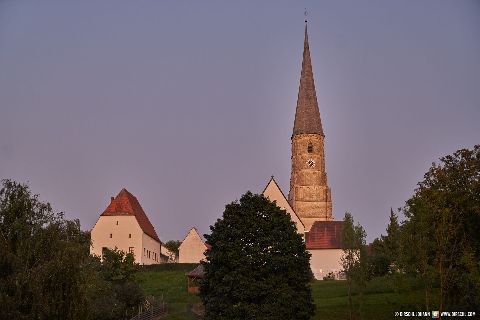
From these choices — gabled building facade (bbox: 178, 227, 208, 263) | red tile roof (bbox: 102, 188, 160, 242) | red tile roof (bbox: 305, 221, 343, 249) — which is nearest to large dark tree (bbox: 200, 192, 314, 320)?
red tile roof (bbox: 305, 221, 343, 249)

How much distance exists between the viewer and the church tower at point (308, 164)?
109062 mm

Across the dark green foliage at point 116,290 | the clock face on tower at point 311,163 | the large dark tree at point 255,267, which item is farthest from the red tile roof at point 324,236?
the large dark tree at point 255,267

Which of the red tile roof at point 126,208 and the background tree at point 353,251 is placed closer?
the background tree at point 353,251

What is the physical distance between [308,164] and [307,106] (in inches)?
437

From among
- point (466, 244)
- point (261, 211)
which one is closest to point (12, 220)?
point (261, 211)

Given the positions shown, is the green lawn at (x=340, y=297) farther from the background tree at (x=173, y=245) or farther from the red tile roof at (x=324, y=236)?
the background tree at (x=173, y=245)

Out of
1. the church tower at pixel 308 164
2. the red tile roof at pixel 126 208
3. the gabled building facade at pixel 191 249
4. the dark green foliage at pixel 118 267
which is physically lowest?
the dark green foliage at pixel 118 267

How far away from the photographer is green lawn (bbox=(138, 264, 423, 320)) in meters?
47.1

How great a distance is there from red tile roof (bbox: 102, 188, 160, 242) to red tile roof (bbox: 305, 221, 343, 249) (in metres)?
21.5

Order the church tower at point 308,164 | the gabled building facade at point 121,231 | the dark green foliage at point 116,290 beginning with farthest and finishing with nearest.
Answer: the church tower at point 308,164 < the gabled building facade at point 121,231 < the dark green foliage at point 116,290

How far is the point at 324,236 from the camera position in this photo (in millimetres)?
83688

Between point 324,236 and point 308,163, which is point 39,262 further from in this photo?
point 308,163

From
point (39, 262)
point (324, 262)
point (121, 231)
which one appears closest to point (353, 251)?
point (39, 262)

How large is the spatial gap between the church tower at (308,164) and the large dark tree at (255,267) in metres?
62.5
